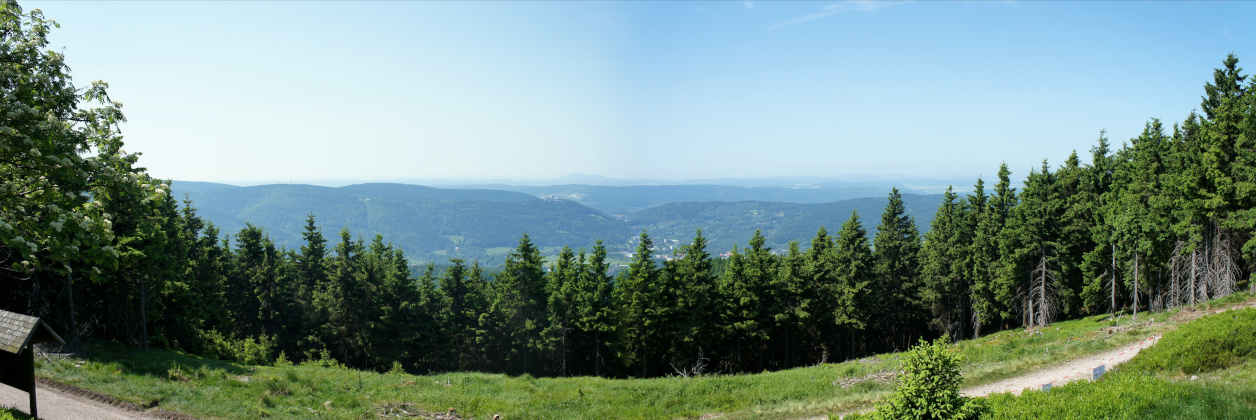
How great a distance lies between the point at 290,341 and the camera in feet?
141

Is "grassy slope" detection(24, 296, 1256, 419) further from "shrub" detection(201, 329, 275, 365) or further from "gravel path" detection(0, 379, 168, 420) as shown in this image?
"shrub" detection(201, 329, 275, 365)

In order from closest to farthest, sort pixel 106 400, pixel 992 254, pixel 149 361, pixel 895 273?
pixel 106 400 < pixel 149 361 < pixel 992 254 < pixel 895 273

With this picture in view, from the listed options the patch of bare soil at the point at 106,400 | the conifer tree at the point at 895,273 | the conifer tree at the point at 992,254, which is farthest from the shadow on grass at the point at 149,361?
the conifer tree at the point at 992,254

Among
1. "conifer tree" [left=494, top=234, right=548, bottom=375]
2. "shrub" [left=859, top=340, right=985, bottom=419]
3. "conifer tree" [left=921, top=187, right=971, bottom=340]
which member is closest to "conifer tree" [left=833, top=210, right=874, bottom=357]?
"conifer tree" [left=921, top=187, right=971, bottom=340]

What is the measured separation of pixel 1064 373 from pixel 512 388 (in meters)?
21.6

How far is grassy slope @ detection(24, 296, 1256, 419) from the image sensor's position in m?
17.4

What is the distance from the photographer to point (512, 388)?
23.7m

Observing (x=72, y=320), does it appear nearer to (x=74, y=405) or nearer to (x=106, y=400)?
(x=106, y=400)

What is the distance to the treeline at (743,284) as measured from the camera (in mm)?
30234

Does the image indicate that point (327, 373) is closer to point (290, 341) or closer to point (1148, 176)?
point (290, 341)

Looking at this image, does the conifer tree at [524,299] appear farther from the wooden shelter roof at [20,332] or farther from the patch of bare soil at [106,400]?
the wooden shelter roof at [20,332]

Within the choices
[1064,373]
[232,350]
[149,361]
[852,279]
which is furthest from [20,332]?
[852,279]

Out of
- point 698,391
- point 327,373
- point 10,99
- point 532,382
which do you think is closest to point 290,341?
point 327,373

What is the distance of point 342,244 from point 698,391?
105ft
